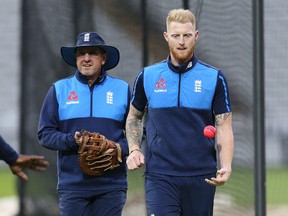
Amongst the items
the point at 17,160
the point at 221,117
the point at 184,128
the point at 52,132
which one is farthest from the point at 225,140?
the point at 17,160

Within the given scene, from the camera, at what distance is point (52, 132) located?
6941 millimetres

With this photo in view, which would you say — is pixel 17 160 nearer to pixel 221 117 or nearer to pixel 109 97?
pixel 109 97

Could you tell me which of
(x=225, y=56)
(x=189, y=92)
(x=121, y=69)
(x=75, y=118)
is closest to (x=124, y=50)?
(x=121, y=69)

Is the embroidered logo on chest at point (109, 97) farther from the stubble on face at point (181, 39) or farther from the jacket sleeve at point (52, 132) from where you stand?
the stubble on face at point (181, 39)

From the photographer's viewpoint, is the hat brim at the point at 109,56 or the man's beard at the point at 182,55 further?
the hat brim at the point at 109,56

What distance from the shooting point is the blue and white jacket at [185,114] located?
6422mm

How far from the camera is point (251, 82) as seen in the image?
8.52 m

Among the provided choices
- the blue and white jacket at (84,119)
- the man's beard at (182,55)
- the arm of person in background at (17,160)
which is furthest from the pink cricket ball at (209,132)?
the arm of person in background at (17,160)

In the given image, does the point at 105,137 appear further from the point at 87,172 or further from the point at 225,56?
the point at 225,56

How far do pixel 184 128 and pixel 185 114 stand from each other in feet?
0.30

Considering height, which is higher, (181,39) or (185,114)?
(181,39)

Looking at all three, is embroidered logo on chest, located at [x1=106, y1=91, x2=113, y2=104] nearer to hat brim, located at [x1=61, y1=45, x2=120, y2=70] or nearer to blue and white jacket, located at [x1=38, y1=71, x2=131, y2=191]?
blue and white jacket, located at [x1=38, y1=71, x2=131, y2=191]

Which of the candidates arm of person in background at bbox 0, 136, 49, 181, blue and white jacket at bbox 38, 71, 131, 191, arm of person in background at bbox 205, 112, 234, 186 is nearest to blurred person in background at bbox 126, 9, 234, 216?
arm of person in background at bbox 205, 112, 234, 186

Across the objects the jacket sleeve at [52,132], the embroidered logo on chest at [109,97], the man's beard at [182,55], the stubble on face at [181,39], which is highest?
the stubble on face at [181,39]
